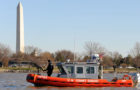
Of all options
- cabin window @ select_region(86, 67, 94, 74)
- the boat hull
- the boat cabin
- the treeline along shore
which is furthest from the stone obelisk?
the boat hull

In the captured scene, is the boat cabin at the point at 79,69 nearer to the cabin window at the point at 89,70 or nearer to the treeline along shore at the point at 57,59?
the cabin window at the point at 89,70

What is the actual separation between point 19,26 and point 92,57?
8547cm

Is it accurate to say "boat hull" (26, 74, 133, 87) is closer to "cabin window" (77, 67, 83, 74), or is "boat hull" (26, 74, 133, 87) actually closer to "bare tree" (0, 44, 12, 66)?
"cabin window" (77, 67, 83, 74)

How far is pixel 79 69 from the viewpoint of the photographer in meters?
30.0

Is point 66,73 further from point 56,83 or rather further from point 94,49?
point 94,49

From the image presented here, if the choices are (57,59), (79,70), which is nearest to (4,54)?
(57,59)

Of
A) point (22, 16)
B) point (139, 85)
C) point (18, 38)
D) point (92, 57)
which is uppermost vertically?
point (22, 16)

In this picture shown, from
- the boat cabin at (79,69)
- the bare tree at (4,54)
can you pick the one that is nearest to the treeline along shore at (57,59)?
the bare tree at (4,54)

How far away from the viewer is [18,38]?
11600 centimetres

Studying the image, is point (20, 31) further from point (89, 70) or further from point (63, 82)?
point (63, 82)

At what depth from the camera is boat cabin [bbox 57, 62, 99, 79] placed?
29.9 metres

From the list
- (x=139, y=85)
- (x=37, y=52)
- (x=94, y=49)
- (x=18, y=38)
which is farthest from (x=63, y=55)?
(x=139, y=85)

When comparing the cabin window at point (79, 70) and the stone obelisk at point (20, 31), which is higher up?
the stone obelisk at point (20, 31)

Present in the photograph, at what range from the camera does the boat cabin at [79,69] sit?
98.2 feet
